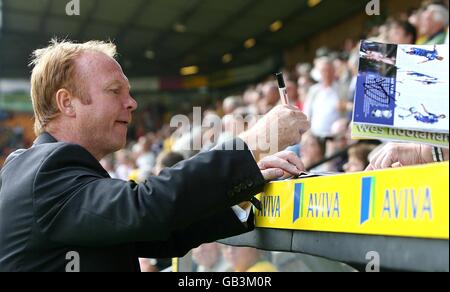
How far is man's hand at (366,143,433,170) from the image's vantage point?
1330mm

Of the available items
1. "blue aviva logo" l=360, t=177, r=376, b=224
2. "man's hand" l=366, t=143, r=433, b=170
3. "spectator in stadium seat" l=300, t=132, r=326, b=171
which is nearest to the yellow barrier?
"blue aviva logo" l=360, t=177, r=376, b=224

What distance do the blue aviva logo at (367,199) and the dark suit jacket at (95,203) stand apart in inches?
12.2

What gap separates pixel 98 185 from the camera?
3.51 feet

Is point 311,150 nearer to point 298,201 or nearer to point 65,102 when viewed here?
point 65,102

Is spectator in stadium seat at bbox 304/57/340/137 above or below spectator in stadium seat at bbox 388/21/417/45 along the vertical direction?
below

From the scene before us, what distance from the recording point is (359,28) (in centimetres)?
954

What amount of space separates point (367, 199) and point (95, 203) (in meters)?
0.50

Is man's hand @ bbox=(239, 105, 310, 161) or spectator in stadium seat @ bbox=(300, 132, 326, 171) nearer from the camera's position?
man's hand @ bbox=(239, 105, 310, 161)

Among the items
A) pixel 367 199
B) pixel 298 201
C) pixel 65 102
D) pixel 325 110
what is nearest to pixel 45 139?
pixel 65 102

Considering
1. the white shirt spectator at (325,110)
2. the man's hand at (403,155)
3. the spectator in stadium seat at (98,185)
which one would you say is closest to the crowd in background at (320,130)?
the white shirt spectator at (325,110)

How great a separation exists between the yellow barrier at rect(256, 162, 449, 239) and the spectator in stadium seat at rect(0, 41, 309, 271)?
0.46 ft

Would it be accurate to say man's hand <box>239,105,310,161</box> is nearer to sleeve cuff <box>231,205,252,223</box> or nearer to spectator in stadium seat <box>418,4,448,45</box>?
sleeve cuff <box>231,205,252,223</box>
